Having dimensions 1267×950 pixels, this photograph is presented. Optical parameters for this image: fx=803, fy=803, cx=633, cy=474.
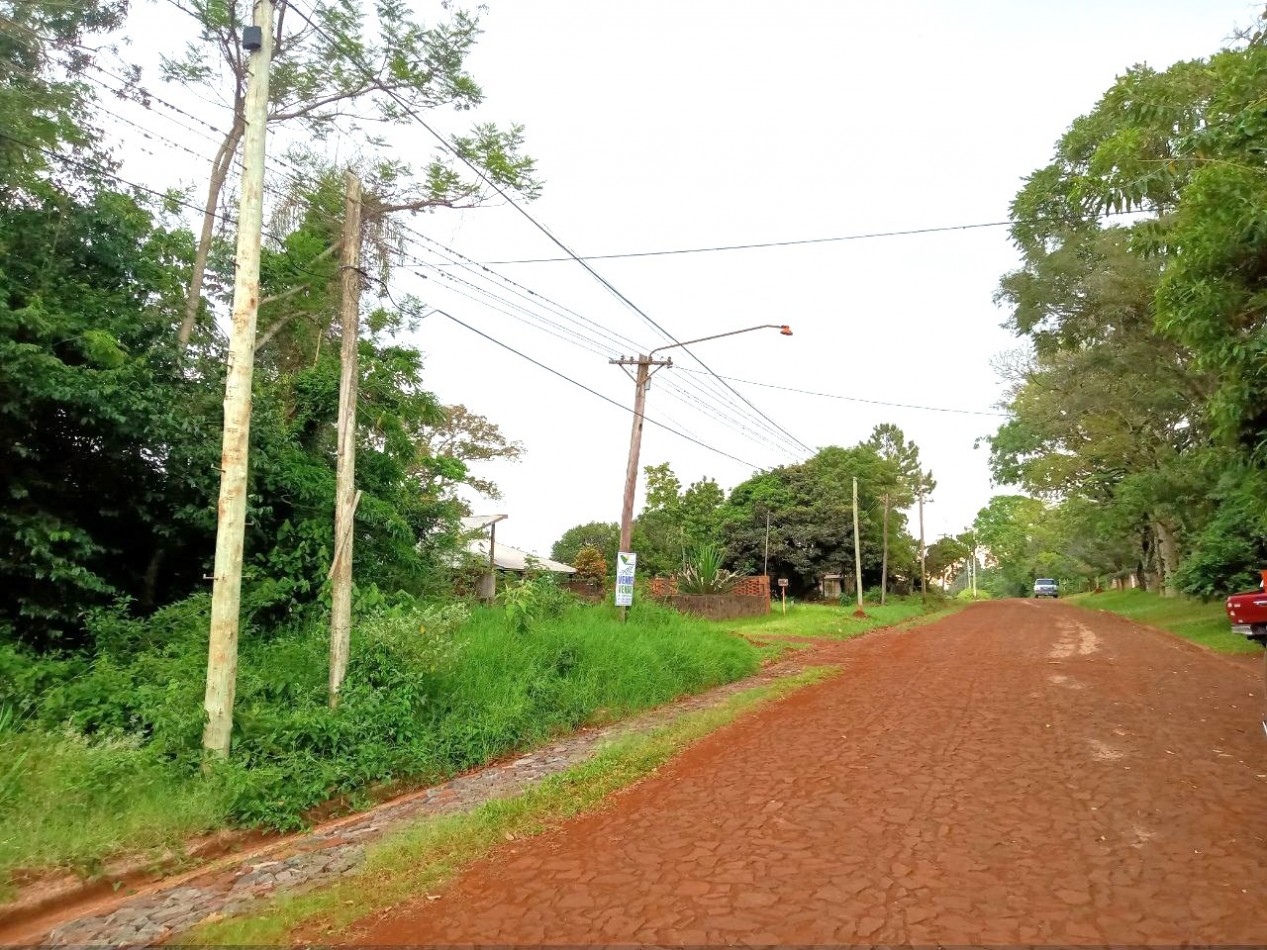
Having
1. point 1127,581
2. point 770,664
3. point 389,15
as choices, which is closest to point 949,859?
point 770,664

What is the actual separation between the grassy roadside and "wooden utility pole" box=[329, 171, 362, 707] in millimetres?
2668

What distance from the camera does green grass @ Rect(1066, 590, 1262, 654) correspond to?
734 inches

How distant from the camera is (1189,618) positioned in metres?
25.5

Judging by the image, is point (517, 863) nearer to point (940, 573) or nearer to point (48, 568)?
point (48, 568)

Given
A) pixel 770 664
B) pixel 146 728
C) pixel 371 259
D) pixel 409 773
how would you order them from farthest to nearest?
pixel 770 664 → pixel 371 259 → pixel 409 773 → pixel 146 728

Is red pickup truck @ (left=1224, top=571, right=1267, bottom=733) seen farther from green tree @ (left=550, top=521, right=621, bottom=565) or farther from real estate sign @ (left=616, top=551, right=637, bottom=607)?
green tree @ (left=550, top=521, right=621, bottom=565)

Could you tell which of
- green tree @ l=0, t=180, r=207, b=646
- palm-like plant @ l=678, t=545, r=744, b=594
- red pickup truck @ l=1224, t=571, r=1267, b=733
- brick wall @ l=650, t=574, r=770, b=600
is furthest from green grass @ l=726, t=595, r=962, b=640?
green tree @ l=0, t=180, r=207, b=646

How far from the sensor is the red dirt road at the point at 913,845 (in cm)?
401

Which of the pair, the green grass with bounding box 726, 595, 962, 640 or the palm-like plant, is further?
the palm-like plant

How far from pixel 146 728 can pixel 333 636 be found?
1.78m

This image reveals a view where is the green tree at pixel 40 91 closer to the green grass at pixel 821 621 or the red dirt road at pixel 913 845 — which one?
the red dirt road at pixel 913 845

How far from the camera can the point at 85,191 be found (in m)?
9.54

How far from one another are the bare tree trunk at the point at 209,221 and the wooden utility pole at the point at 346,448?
12.6 ft

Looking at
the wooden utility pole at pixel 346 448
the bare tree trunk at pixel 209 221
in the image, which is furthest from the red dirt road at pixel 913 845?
the bare tree trunk at pixel 209 221
